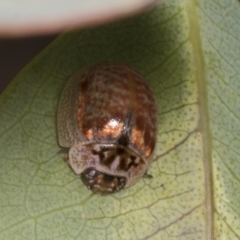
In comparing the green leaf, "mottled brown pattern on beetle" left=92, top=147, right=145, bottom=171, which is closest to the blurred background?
the green leaf

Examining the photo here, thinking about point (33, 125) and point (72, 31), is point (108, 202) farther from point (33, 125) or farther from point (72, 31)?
point (72, 31)

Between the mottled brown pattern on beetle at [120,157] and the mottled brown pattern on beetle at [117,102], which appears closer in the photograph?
the mottled brown pattern on beetle at [117,102]

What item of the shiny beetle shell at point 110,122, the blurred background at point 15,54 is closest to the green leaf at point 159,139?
the shiny beetle shell at point 110,122

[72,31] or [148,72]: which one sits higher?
[72,31]

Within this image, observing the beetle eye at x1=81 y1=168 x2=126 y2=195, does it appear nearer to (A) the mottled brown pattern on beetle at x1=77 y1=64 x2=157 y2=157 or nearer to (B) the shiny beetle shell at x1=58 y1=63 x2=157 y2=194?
(B) the shiny beetle shell at x1=58 y1=63 x2=157 y2=194

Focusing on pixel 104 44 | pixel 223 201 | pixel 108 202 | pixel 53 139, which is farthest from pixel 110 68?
pixel 223 201

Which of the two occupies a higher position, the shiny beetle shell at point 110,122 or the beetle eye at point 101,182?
the shiny beetle shell at point 110,122

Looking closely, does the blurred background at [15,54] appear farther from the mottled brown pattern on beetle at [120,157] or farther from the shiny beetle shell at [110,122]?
the mottled brown pattern on beetle at [120,157]
